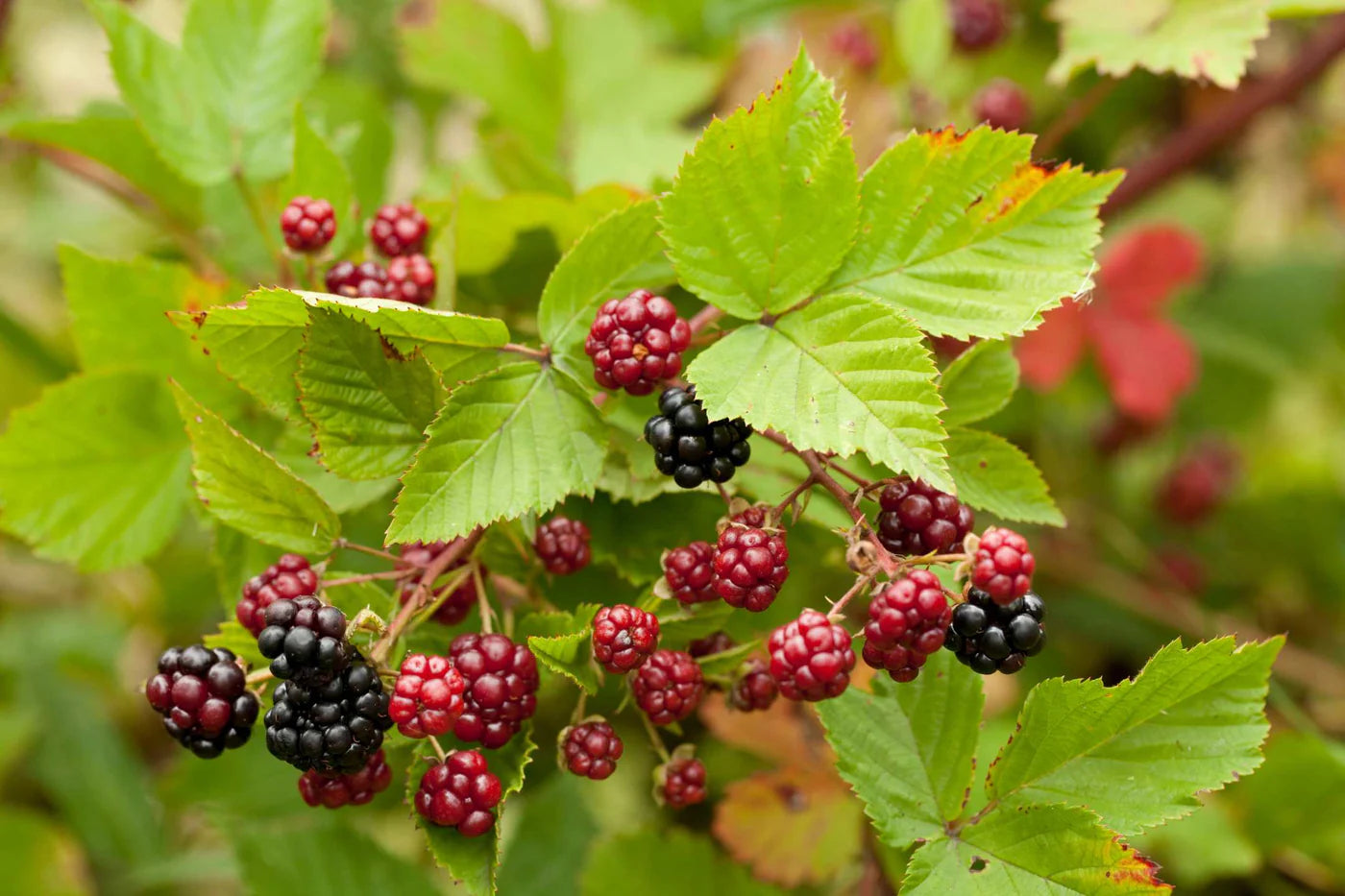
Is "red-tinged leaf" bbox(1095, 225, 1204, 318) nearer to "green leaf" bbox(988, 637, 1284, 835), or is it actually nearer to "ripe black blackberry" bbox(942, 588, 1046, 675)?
"green leaf" bbox(988, 637, 1284, 835)

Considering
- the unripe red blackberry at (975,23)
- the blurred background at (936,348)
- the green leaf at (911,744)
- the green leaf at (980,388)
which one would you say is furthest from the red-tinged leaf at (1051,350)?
the green leaf at (911,744)

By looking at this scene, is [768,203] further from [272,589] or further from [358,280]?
[272,589]

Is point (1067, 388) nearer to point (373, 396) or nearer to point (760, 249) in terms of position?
point (760, 249)

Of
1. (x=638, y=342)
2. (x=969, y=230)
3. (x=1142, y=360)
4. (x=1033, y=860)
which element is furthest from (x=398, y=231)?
(x=1142, y=360)

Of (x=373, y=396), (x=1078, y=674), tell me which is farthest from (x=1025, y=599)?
(x=1078, y=674)

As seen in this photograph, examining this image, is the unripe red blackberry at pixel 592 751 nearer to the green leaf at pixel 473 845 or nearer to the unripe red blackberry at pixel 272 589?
the green leaf at pixel 473 845

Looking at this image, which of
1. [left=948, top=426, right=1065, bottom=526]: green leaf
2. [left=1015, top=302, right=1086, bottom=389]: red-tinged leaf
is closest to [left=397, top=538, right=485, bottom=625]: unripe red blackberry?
[left=948, top=426, right=1065, bottom=526]: green leaf
